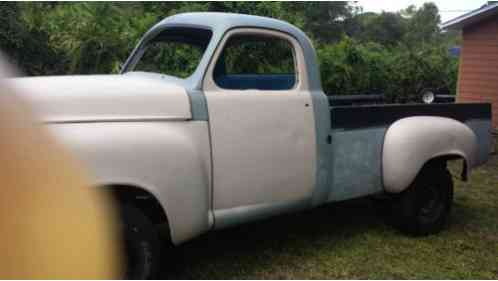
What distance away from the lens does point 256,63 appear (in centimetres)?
606

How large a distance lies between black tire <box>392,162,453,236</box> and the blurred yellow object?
2663 millimetres

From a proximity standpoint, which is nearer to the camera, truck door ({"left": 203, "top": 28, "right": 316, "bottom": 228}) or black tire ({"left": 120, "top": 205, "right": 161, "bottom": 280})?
black tire ({"left": 120, "top": 205, "right": 161, "bottom": 280})

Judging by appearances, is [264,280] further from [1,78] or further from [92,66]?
[92,66]

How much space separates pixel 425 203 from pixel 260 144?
78.0 inches

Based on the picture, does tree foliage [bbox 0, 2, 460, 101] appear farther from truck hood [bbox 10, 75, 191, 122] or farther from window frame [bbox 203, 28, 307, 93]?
truck hood [bbox 10, 75, 191, 122]

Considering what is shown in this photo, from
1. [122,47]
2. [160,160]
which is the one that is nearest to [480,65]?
[122,47]

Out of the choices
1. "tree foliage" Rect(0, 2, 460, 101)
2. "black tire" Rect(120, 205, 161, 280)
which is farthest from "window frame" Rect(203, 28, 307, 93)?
"tree foliage" Rect(0, 2, 460, 101)

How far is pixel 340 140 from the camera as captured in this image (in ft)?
13.4

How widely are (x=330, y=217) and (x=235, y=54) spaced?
6.26 ft

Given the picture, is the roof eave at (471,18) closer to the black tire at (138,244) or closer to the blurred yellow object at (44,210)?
the black tire at (138,244)

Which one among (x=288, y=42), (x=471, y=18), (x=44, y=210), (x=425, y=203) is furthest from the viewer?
(x=471, y=18)

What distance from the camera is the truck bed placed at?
13.4 feet

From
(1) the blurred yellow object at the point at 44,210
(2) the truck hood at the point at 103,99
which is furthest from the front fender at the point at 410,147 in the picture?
(1) the blurred yellow object at the point at 44,210

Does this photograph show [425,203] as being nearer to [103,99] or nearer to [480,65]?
[103,99]
